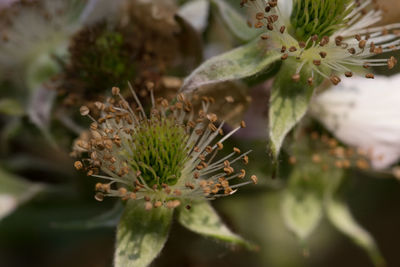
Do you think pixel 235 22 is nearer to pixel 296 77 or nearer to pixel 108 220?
pixel 296 77

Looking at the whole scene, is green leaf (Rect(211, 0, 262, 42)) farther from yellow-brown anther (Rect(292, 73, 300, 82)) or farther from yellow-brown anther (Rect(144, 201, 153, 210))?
yellow-brown anther (Rect(144, 201, 153, 210))

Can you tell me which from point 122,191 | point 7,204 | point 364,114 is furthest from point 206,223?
point 7,204

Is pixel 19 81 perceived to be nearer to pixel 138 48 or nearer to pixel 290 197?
pixel 138 48

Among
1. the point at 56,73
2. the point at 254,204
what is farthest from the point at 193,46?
the point at 254,204

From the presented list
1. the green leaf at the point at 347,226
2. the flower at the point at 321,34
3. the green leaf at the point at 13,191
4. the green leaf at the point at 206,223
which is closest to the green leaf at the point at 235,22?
the flower at the point at 321,34

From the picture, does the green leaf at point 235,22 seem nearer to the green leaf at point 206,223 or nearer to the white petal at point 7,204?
the green leaf at point 206,223

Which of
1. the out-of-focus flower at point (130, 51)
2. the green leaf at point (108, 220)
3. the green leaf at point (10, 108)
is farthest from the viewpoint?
the green leaf at point (10, 108)
